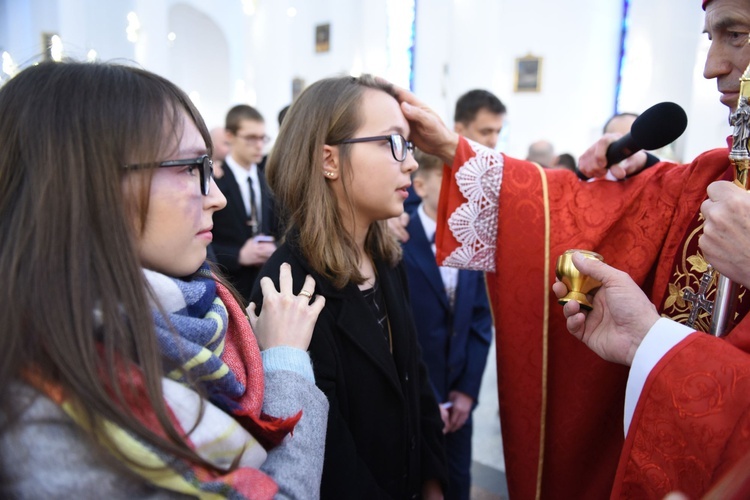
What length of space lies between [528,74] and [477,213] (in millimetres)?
9455

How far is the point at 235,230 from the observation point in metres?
3.69

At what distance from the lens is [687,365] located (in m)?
1.11

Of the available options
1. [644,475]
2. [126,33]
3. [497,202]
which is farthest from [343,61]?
[644,475]

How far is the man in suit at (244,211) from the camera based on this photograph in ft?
10.9

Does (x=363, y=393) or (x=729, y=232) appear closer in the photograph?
(x=729, y=232)

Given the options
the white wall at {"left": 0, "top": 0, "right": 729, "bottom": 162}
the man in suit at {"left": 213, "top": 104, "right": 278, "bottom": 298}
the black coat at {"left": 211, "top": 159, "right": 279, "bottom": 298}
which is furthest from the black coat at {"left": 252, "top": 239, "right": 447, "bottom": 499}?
the white wall at {"left": 0, "top": 0, "right": 729, "bottom": 162}

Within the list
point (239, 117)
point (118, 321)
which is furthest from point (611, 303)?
point (239, 117)

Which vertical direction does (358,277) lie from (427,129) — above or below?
below

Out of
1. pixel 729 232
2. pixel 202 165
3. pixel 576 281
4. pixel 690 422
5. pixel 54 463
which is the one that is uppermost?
pixel 202 165

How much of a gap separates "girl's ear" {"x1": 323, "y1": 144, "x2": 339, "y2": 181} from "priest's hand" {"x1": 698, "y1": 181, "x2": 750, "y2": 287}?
976 millimetres

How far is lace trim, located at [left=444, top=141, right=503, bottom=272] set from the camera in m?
1.73

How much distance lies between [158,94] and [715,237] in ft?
3.74

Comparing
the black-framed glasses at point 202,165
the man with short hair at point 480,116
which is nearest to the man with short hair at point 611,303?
the black-framed glasses at point 202,165

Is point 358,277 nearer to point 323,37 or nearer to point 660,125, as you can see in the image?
point 660,125
